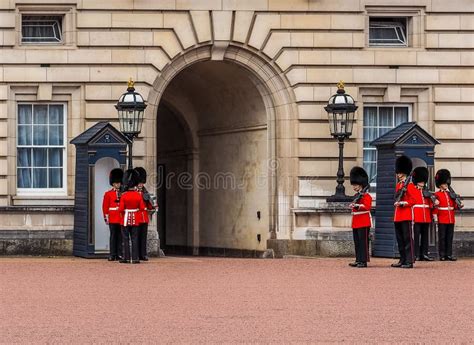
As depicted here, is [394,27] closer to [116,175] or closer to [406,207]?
[406,207]

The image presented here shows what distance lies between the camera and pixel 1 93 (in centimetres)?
2441

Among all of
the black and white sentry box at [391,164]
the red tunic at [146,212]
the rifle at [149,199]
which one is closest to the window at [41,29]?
the rifle at [149,199]

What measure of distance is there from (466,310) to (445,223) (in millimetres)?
8965

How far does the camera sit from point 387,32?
2573 cm

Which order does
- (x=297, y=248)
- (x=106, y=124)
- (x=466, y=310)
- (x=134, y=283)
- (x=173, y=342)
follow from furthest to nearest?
(x=297, y=248) → (x=106, y=124) → (x=134, y=283) → (x=466, y=310) → (x=173, y=342)

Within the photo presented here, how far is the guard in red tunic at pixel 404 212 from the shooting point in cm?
2072

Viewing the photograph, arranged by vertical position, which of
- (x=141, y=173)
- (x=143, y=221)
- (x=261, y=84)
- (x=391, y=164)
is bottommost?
(x=143, y=221)

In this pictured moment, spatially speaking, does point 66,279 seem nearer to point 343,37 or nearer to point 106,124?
point 106,124

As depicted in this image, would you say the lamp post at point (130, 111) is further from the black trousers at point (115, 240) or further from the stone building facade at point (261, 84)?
the black trousers at point (115, 240)

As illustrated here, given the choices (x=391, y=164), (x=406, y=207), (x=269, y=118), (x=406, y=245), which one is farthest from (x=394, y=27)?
(x=406, y=245)

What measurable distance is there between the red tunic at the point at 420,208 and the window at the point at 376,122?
3597 mm

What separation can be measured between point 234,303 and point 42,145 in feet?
34.3

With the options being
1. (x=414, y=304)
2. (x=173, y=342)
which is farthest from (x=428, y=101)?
(x=173, y=342)

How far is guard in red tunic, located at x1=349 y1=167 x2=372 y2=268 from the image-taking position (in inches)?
825
